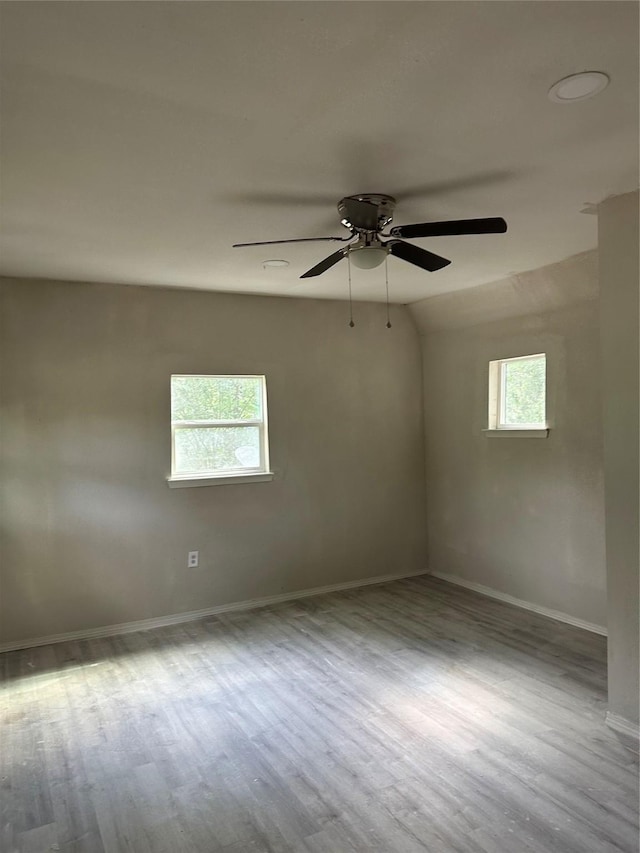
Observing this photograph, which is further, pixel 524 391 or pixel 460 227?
pixel 524 391

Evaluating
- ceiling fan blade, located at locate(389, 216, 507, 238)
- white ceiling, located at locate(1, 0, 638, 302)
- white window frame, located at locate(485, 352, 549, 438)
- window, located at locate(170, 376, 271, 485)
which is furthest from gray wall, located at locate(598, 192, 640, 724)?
window, located at locate(170, 376, 271, 485)

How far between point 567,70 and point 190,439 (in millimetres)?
3538

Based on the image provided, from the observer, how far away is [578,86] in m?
1.67

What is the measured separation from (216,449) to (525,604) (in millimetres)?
2703

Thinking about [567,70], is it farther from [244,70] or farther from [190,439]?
[190,439]

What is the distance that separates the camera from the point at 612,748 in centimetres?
255

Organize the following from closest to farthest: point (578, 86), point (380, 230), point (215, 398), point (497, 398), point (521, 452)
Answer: point (578, 86)
point (380, 230)
point (521, 452)
point (215, 398)
point (497, 398)

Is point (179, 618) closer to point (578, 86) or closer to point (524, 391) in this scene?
point (524, 391)

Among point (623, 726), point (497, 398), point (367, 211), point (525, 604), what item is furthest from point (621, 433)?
point (525, 604)

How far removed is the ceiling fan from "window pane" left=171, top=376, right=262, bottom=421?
80.3 inches

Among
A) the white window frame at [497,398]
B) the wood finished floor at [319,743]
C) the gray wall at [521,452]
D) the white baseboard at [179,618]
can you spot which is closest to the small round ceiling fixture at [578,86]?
the gray wall at [521,452]

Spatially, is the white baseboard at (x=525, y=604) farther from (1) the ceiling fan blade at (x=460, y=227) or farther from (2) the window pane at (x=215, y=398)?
(1) the ceiling fan blade at (x=460, y=227)

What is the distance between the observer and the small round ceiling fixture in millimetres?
1627

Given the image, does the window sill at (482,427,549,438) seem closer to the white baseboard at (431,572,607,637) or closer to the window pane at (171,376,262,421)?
the white baseboard at (431,572,607,637)
